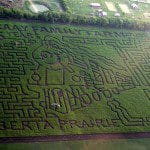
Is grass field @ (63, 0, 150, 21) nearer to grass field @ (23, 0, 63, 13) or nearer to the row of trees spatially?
grass field @ (23, 0, 63, 13)

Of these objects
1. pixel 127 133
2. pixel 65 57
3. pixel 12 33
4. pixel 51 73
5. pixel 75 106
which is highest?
pixel 12 33

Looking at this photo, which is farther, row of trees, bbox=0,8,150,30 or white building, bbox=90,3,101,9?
white building, bbox=90,3,101,9

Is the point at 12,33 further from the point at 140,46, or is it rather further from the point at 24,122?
the point at 140,46

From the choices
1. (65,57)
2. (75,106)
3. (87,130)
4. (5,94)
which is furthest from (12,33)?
(87,130)

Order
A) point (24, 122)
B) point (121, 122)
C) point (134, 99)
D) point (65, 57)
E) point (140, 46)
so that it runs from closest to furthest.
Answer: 1. point (24, 122)
2. point (121, 122)
3. point (134, 99)
4. point (65, 57)
5. point (140, 46)

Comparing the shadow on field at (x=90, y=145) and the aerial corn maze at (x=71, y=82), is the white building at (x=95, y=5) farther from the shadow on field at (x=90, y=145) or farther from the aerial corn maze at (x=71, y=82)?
the shadow on field at (x=90, y=145)

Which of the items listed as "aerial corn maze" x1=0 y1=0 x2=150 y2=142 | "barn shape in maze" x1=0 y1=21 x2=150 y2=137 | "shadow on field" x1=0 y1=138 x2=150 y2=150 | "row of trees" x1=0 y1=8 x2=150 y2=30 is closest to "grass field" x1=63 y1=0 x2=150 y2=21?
"row of trees" x1=0 y1=8 x2=150 y2=30

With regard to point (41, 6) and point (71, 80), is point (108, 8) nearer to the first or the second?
point (41, 6)

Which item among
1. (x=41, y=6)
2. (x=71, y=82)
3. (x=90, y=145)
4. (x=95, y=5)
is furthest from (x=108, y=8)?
(x=90, y=145)
